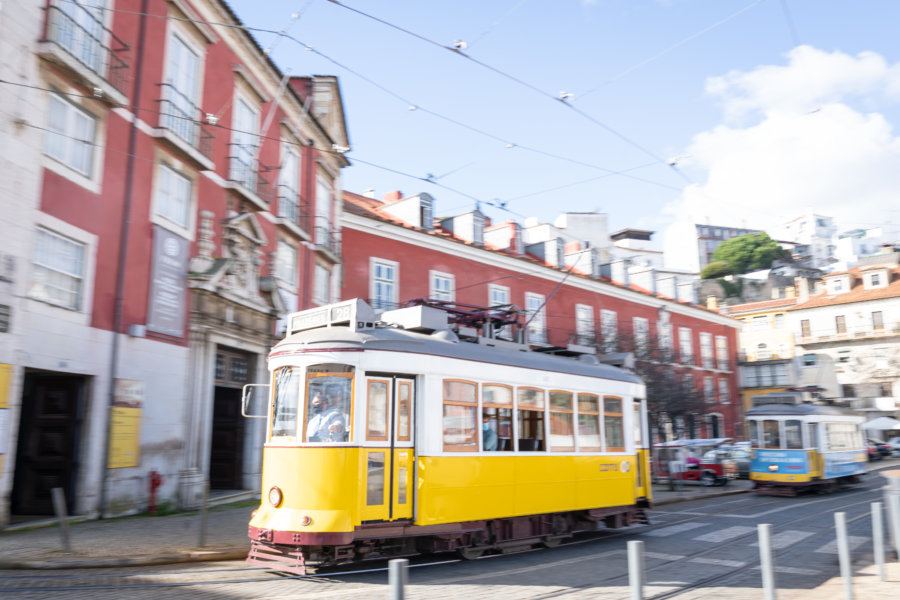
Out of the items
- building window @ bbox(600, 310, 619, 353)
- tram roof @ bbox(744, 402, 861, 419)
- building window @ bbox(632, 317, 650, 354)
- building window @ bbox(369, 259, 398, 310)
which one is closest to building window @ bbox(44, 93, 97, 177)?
building window @ bbox(369, 259, 398, 310)

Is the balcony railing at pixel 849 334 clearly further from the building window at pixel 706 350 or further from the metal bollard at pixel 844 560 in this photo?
the metal bollard at pixel 844 560

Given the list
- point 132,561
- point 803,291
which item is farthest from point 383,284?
point 803,291

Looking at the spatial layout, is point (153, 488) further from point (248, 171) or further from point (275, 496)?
point (248, 171)

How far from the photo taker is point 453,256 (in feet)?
→ 89.1

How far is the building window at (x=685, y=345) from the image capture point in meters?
40.2

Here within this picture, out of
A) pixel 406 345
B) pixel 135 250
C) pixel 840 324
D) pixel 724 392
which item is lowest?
pixel 406 345

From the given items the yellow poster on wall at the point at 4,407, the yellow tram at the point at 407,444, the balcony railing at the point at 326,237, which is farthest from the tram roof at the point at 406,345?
the balcony railing at the point at 326,237

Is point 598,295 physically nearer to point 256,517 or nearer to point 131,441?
point 131,441

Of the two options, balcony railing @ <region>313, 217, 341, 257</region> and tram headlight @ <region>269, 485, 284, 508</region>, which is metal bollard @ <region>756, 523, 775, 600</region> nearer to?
tram headlight @ <region>269, 485, 284, 508</region>

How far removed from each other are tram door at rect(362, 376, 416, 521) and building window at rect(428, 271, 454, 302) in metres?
17.0

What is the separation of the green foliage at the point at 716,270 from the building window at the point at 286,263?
60663 millimetres

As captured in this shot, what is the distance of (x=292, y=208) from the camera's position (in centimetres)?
1964

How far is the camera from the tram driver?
831 centimetres

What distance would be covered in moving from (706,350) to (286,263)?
31489 millimetres
